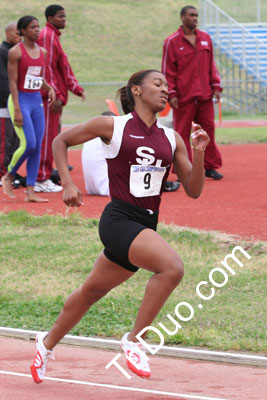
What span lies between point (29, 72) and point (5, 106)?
67.1 inches

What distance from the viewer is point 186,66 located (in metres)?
13.0

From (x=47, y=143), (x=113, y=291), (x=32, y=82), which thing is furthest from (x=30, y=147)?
(x=113, y=291)

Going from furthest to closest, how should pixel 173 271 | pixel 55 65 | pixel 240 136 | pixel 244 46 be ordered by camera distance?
pixel 244 46 → pixel 240 136 → pixel 55 65 → pixel 173 271

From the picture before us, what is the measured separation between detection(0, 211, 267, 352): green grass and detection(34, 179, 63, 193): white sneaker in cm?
264

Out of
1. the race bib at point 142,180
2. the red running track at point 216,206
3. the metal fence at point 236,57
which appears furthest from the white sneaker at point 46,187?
the metal fence at point 236,57

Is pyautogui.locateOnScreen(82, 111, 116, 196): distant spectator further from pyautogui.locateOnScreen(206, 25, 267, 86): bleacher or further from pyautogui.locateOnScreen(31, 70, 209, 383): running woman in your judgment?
pyautogui.locateOnScreen(206, 25, 267, 86): bleacher

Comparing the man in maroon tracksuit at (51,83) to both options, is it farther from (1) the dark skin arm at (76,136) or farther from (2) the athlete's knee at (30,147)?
(1) the dark skin arm at (76,136)

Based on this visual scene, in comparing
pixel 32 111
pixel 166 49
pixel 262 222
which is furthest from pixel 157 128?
pixel 166 49

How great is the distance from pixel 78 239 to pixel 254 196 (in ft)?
11.7

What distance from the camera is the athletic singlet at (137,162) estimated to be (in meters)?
5.25

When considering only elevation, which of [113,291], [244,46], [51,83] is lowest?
[244,46]

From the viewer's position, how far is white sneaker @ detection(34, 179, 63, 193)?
13102 mm

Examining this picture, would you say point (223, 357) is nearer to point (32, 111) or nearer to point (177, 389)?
point (177, 389)

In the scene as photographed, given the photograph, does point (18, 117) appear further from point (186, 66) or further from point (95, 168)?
point (186, 66)
